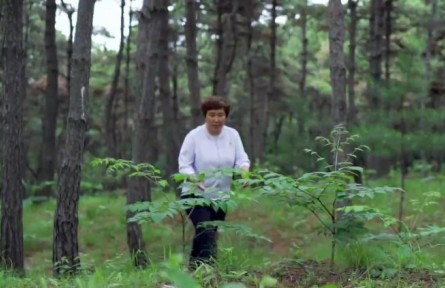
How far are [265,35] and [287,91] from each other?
6.27 metres

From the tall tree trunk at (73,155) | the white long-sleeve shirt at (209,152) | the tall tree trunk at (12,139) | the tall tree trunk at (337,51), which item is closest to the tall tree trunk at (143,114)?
the tall tree trunk at (12,139)

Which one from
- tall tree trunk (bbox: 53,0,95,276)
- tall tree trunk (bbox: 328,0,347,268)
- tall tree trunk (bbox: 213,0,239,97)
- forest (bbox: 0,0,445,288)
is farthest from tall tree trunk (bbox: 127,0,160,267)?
tall tree trunk (bbox: 213,0,239,97)

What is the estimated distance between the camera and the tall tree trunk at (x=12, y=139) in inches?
316

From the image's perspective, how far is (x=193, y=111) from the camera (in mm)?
14781

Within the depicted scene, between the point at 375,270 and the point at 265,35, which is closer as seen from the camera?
the point at 375,270

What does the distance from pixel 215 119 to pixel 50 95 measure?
1249cm

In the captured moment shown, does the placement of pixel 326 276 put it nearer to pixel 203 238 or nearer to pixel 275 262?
pixel 275 262

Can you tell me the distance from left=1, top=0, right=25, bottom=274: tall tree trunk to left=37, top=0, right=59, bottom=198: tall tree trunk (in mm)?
9122

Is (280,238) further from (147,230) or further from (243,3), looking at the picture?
(243,3)

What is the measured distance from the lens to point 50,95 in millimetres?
18188

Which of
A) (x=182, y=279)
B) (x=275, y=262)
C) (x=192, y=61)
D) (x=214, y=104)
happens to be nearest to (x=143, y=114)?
(x=214, y=104)

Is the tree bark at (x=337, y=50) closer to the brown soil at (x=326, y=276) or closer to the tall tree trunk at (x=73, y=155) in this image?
the tall tree trunk at (x=73, y=155)

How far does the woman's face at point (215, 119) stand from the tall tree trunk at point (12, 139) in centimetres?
270

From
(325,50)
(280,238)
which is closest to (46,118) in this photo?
(280,238)
